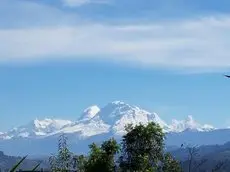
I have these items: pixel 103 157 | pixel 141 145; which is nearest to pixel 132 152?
pixel 141 145

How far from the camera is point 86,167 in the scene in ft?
263

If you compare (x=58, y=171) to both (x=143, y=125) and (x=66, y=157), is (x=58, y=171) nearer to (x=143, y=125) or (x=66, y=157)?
(x=66, y=157)

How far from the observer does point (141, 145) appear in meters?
82.5

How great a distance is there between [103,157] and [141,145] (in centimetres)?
646

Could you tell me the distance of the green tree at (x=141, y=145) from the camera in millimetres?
81463

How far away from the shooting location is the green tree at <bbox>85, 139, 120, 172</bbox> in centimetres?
7925

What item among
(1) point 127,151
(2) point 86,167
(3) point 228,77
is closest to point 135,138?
(1) point 127,151

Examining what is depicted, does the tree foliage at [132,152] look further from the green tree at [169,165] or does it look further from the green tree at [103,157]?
the green tree at [169,165]

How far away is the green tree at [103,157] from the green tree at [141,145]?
1875 mm

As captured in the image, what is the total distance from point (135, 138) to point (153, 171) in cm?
616

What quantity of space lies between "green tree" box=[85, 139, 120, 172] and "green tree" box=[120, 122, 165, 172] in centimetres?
187

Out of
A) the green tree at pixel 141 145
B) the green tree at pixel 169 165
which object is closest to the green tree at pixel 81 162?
the green tree at pixel 141 145

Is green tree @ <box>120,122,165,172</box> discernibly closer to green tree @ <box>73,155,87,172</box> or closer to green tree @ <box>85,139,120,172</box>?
green tree @ <box>85,139,120,172</box>

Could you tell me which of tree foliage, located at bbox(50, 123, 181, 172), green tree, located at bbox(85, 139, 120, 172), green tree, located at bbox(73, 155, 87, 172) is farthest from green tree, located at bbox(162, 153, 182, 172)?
green tree, located at bbox(85, 139, 120, 172)
